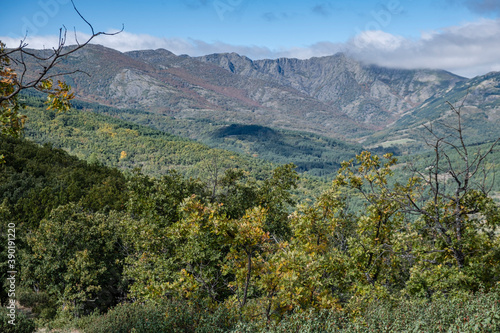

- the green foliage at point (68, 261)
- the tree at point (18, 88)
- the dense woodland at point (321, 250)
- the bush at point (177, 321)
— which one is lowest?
the green foliage at point (68, 261)

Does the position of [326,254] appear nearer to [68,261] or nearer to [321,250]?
[321,250]

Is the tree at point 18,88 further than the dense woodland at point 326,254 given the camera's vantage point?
No

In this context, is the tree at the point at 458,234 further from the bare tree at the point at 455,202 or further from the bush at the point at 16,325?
the bush at the point at 16,325

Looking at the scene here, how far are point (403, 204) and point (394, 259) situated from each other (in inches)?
123

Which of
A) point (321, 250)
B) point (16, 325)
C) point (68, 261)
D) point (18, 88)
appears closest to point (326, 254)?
point (321, 250)

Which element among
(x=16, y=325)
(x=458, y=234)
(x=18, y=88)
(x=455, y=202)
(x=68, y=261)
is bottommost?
(x=68, y=261)

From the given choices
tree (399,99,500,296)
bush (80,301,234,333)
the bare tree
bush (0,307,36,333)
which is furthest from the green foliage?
the bare tree

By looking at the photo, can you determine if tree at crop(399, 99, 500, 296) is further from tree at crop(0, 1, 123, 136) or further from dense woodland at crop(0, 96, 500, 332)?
tree at crop(0, 1, 123, 136)

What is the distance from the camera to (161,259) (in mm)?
12938

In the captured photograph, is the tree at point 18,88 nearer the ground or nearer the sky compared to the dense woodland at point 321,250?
nearer the sky

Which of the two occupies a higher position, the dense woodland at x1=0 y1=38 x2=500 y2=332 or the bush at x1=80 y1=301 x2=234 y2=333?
the dense woodland at x1=0 y1=38 x2=500 y2=332

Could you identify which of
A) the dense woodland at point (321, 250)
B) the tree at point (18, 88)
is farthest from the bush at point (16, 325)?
the tree at point (18, 88)

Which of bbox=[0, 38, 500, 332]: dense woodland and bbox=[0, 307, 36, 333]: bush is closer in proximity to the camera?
bbox=[0, 38, 500, 332]: dense woodland

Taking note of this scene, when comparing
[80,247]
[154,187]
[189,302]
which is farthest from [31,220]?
[189,302]
